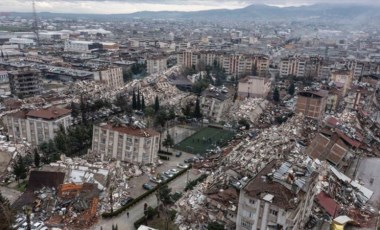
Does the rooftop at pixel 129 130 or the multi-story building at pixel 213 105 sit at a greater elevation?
the rooftop at pixel 129 130

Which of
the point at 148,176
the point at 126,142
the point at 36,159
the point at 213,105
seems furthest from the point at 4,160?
the point at 213,105

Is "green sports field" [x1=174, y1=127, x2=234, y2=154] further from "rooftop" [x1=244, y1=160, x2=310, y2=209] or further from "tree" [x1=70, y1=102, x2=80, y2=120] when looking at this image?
"rooftop" [x1=244, y1=160, x2=310, y2=209]

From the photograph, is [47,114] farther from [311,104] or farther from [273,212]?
[311,104]

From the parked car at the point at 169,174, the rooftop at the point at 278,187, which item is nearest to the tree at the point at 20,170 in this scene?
the parked car at the point at 169,174

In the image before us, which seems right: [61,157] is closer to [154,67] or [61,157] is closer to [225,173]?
[225,173]

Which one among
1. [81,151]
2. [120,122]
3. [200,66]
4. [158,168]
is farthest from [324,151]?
[200,66]

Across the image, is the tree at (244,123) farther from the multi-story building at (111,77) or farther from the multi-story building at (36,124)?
the multi-story building at (111,77)
